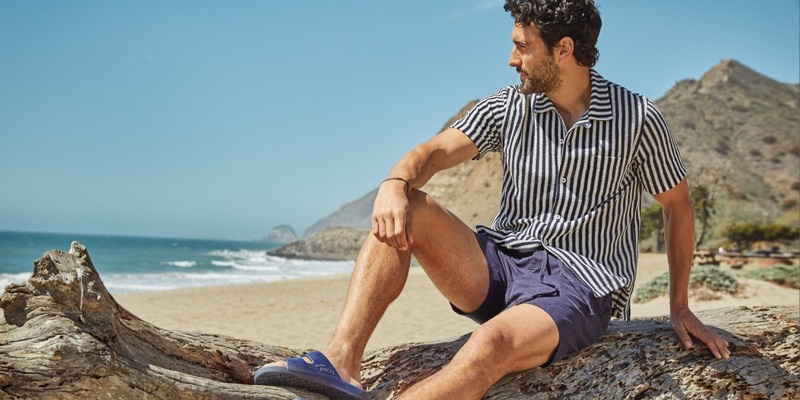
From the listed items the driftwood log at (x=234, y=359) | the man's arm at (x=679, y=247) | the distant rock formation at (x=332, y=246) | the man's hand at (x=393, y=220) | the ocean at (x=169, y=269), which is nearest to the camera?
the driftwood log at (x=234, y=359)

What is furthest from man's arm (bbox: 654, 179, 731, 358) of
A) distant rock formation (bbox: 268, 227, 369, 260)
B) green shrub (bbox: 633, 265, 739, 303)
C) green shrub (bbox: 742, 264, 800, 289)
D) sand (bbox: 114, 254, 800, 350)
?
distant rock formation (bbox: 268, 227, 369, 260)

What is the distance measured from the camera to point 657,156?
252 centimetres

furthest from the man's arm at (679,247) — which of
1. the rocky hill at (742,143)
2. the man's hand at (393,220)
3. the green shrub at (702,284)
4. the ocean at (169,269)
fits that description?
the rocky hill at (742,143)

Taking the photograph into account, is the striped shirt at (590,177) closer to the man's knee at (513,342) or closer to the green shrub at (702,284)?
the man's knee at (513,342)

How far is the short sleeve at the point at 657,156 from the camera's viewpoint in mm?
2496

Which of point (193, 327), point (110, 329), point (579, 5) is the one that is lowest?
point (193, 327)

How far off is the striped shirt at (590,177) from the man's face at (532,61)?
0.32ft

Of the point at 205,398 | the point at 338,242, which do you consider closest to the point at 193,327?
the point at 205,398

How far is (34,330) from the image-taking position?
1.69m

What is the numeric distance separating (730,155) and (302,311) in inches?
1978

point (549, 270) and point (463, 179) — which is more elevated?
point (463, 179)

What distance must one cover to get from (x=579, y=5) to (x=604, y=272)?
1.02m

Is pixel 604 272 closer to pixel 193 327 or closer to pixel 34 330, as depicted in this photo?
pixel 34 330

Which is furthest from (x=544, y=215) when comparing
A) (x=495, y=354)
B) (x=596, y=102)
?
(x=495, y=354)
